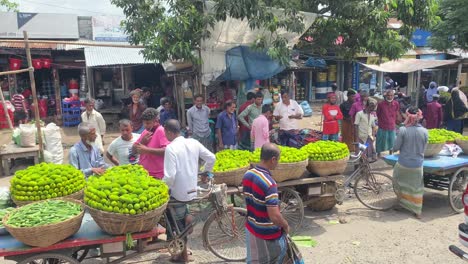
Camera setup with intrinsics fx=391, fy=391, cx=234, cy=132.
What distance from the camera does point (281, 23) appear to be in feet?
25.8

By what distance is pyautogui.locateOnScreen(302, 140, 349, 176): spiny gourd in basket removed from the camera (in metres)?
5.66

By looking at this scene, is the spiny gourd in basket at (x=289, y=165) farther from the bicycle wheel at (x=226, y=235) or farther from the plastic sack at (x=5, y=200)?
the plastic sack at (x=5, y=200)

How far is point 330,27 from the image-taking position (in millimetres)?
9172

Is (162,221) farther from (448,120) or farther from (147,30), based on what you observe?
(448,120)

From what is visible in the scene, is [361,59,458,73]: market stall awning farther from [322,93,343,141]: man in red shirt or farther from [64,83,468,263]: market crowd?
[322,93,343,141]: man in red shirt

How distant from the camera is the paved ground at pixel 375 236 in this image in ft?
16.3

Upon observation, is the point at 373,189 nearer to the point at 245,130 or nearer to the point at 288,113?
the point at 288,113

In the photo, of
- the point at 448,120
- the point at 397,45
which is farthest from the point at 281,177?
the point at 448,120

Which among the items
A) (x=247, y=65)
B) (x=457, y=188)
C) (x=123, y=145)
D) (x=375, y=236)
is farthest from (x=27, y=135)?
(x=457, y=188)

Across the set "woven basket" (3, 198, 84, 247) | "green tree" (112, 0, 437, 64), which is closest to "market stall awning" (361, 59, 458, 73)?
"green tree" (112, 0, 437, 64)

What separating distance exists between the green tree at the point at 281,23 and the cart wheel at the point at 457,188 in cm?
335

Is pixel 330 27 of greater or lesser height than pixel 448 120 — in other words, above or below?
above

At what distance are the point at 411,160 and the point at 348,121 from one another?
12.1 feet

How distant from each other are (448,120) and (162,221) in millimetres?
9098
